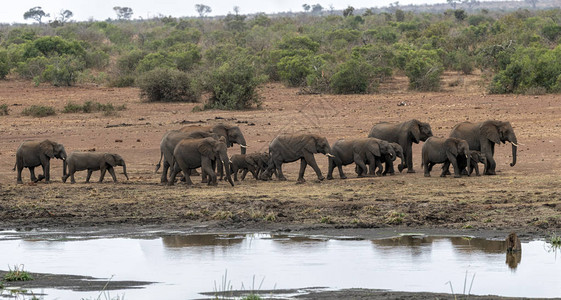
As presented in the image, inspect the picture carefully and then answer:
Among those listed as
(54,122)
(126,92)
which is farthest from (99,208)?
(126,92)

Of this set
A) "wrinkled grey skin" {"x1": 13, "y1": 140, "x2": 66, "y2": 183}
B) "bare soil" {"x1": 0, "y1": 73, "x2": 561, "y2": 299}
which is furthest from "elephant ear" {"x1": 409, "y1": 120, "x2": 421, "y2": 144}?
"wrinkled grey skin" {"x1": 13, "y1": 140, "x2": 66, "y2": 183}

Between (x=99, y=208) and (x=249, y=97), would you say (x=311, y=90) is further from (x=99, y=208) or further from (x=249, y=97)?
(x=99, y=208)

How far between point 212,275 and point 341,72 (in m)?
25.9

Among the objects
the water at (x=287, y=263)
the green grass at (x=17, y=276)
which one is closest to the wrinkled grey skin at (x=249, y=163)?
the water at (x=287, y=263)

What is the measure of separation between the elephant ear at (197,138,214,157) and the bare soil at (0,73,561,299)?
71cm

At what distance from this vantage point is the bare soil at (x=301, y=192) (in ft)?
46.4

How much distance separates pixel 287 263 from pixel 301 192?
227 inches

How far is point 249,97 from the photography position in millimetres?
32656

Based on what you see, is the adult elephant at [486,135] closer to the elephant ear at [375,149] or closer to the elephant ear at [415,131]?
the elephant ear at [415,131]

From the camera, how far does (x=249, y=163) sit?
19.5 meters

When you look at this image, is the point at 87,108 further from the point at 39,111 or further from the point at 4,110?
the point at 4,110

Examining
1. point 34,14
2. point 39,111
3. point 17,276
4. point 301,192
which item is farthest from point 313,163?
point 34,14

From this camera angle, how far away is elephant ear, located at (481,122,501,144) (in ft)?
61.9

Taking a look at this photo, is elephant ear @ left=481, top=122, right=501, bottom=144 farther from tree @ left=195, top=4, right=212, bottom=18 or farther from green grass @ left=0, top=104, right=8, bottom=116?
tree @ left=195, top=4, right=212, bottom=18
